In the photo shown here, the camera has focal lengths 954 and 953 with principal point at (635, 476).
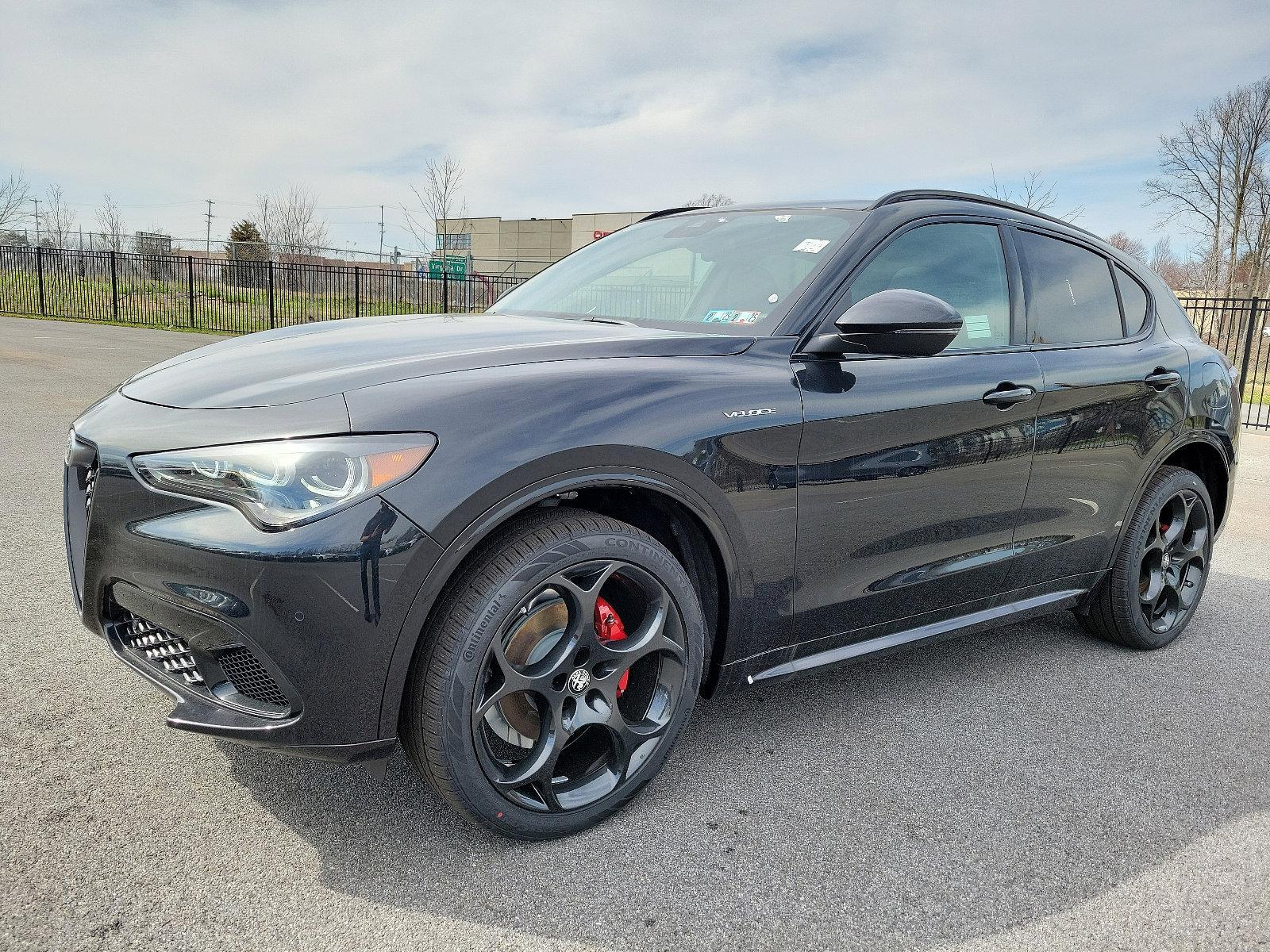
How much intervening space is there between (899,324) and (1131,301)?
1.94 m

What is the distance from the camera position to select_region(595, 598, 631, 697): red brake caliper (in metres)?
2.39

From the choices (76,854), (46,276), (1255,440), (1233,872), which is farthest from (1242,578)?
(46,276)

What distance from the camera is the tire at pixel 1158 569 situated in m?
3.79

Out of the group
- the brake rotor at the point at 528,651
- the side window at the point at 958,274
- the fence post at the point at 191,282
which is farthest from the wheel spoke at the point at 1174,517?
the fence post at the point at 191,282

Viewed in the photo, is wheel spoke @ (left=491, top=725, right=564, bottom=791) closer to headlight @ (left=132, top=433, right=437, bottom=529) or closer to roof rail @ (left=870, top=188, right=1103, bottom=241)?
headlight @ (left=132, top=433, right=437, bottom=529)

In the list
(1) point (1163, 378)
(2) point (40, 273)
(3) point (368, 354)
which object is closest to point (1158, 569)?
(1) point (1163, 378)

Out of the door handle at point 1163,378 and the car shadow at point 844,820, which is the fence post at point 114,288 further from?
the door handle at point 1163,378

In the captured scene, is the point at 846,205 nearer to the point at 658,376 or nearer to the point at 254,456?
the point at 658,376

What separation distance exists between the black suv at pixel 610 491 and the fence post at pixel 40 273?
976 inches

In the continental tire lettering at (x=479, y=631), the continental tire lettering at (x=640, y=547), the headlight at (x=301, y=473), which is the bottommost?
the continental tire lettering at (x=479, y=631)

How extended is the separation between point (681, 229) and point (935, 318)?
48.7 inches

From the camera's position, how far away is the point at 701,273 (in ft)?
10.3

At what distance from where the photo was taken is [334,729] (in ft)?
6.60

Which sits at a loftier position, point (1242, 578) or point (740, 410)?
point (740, 410)
